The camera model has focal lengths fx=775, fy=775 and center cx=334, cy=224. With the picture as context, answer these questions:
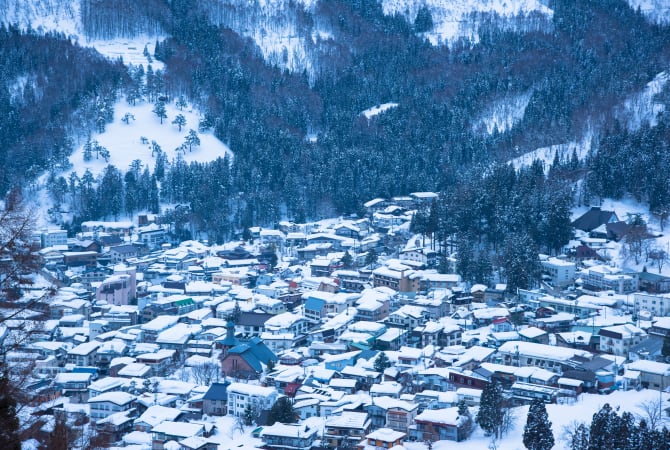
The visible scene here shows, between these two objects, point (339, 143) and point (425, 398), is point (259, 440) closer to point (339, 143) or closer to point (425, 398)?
point (425, 398)

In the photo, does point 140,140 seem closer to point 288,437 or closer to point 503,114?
point 503,114

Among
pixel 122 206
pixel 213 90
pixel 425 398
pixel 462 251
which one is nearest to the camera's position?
pixel 425 398

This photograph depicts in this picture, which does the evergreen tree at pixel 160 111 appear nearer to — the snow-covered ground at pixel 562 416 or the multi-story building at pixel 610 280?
the multi-story building at pixel 610 280

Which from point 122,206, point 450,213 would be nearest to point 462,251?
point 450,213

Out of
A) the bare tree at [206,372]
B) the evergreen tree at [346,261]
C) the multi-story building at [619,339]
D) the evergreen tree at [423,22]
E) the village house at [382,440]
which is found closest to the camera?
the village house at [382,440]

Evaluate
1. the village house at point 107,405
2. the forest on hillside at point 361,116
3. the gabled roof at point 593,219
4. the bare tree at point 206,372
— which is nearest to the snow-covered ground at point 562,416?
the bare tree at point 206,372

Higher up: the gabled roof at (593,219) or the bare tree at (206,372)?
the gabled roof at (593,219)

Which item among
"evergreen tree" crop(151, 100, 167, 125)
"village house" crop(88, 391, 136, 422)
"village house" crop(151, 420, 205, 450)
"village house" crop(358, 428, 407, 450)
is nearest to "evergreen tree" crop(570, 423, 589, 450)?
"village house" crop(358, 428, 407, 450)
